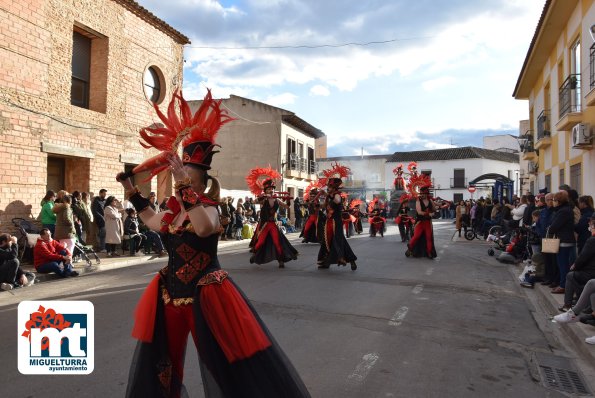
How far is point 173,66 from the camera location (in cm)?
1803

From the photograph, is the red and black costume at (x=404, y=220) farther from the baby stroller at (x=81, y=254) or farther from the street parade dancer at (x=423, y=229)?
the baby stroller at (x=81, y=254)

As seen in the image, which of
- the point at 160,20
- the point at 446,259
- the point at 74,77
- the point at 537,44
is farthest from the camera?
the point at 160,20

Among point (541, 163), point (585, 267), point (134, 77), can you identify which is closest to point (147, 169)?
point (585, 267)

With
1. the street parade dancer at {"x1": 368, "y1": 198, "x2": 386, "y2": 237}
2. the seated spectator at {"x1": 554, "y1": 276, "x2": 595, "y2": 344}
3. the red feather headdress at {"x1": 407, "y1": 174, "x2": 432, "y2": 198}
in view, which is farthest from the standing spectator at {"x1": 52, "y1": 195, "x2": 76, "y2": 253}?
the street parade dancer at {"x1": 368, "y1": 198, "x2": 386, "y2": 237}

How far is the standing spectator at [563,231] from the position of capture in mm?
7664

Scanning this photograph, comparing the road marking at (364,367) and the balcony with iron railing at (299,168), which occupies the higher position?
the balcony with iron railing at (299,168)

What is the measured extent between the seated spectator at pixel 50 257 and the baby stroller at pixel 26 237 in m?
1.38

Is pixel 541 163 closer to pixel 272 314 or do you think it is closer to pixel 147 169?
pixel 272 314

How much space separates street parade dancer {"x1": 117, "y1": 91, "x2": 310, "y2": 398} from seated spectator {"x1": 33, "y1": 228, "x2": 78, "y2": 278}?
739 centimetres

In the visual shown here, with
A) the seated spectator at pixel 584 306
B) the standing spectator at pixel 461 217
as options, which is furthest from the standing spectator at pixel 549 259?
the standing spectator at pixel 461 217

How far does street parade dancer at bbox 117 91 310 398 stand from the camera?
2.64 m

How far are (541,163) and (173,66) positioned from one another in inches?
597

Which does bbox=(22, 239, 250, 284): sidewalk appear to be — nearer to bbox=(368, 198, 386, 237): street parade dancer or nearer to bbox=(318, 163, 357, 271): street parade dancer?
bbox=(318, 163, 357, 271): street parade dancer

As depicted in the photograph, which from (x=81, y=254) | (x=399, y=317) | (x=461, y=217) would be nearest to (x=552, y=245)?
(x=399, y=317)
